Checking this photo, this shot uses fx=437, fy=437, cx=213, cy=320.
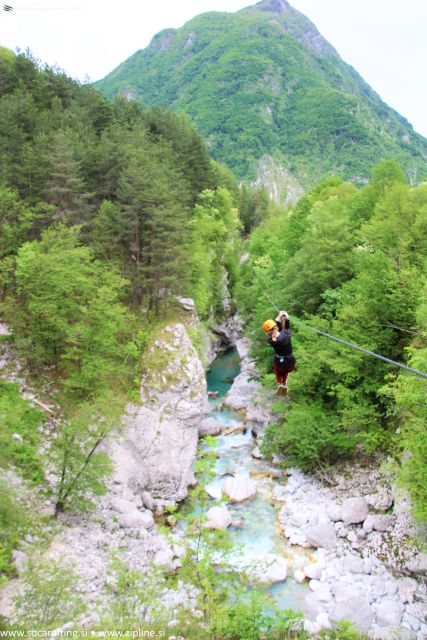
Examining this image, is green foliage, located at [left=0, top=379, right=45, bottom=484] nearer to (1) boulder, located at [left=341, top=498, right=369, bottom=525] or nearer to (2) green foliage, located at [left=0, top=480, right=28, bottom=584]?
(2) green foliage, located at [left=0, top=480, right=28, bottom=584]

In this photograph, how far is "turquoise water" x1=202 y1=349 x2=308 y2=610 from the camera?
18.3 m

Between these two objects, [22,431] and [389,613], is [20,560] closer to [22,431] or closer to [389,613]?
[22,431]

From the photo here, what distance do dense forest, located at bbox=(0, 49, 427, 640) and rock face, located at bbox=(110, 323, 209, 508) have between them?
1.27 metres

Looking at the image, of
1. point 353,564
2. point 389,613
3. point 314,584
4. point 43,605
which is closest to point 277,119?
point 353,564

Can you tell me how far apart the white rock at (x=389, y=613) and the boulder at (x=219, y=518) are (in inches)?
298

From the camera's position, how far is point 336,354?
24.7m

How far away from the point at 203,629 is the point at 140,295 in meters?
22.9

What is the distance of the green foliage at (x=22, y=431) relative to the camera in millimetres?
19797

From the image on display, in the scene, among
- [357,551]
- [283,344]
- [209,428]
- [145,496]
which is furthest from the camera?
[209,428]

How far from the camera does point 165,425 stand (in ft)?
85.5

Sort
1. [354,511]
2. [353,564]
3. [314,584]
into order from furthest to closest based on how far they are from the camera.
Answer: [354,511], [353,564], [314,584]

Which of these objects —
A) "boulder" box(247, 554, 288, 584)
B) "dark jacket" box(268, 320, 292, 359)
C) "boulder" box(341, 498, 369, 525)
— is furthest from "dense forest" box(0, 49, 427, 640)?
"dark jacket" box(268, 320, 292, 359)

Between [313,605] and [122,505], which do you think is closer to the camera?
[313,605]

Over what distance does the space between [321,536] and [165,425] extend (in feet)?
34.1
